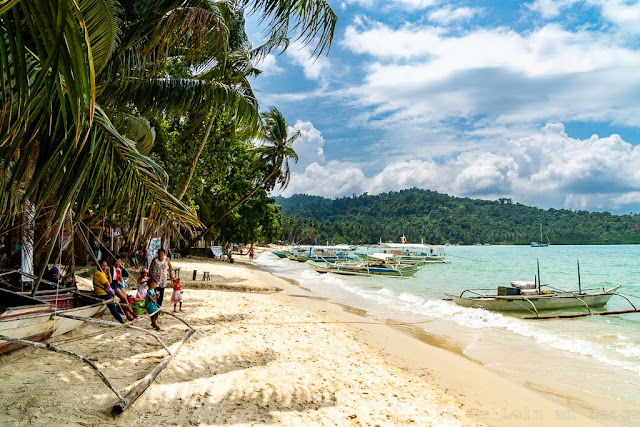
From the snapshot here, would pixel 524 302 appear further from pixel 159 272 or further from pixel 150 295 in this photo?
pixel 150 295

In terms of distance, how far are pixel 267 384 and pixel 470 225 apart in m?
157

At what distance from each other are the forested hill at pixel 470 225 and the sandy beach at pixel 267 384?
309ft

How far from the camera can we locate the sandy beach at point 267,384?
14.0ft

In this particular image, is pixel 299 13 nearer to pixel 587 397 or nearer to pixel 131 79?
pixel 131 79

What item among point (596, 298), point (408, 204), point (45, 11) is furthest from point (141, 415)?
point (408, 204)

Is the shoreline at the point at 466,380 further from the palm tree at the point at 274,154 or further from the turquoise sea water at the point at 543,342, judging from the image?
the palm tree at the point at 274,154

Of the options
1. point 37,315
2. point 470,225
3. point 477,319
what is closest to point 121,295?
point 37,315

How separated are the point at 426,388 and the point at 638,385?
160 inches

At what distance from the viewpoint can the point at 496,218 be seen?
162 meters

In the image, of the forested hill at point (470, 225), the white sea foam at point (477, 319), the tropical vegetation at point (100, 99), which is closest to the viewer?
the tropical vegetation at point (100, 99)

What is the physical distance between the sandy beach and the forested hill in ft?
309

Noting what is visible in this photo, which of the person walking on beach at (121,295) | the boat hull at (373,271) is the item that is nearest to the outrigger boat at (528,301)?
the person walking on beach at (121,295)

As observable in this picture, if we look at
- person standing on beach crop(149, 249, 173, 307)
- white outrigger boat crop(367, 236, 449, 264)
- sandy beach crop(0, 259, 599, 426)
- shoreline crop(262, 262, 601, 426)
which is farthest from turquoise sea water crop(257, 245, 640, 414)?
white outrigger boat crop(367, 236, 449, 264)

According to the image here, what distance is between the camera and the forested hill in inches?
4592
